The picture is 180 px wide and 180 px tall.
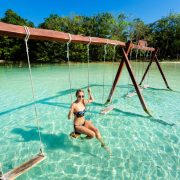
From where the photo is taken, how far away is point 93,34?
52.6 meters

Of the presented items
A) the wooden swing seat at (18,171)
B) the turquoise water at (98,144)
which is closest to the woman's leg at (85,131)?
the turquoise water at (98,144)

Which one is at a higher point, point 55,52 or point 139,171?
point 55,52

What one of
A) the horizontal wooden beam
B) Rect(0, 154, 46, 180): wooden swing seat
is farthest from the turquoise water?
the horizontal wooden beam

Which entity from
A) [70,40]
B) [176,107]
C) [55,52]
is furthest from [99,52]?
[70,40]

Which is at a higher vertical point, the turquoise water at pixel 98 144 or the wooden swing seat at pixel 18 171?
the wooden swing seat at pixel 18 171

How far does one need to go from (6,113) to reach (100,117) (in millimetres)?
4678

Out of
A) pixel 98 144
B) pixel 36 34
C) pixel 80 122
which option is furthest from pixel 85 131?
pixel 36 34

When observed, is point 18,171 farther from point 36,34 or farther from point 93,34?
point 93,34

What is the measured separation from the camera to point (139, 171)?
4.91 meters

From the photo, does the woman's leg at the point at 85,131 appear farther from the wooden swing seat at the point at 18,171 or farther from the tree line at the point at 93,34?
the tree line at the point at 93,34

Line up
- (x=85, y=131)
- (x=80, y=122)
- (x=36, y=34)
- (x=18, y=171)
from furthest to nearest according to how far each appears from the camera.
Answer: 1. (x=80, y=122)
2. (x=85, y=131)
3. (x=36, y=34)
4. (x=18, y=171)

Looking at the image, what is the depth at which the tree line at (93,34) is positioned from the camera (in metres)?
45.6

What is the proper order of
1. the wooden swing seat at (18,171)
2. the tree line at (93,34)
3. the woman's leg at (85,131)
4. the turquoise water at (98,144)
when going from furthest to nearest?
the tree line at (93,34) < the woman's leg at (85,131) < the turquoise water at (98,144) < the wooden swing seat at (18,171)

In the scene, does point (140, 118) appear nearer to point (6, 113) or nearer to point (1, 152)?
point (1, 152)
